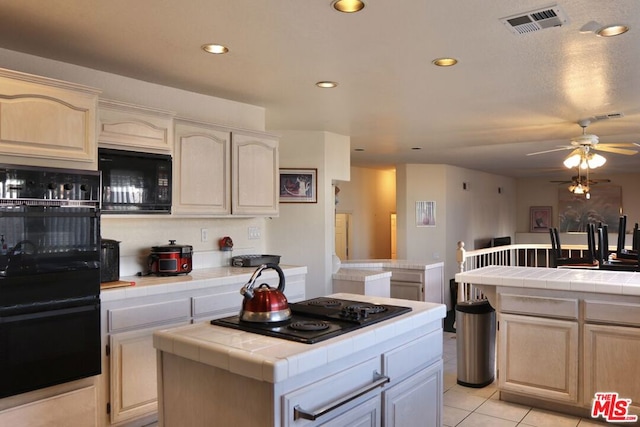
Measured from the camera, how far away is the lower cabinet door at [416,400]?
2.10m

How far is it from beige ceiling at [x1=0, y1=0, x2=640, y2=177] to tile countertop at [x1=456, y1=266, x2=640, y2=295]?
4.77 ft

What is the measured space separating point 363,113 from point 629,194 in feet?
32.7

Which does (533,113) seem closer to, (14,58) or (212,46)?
(212,46)

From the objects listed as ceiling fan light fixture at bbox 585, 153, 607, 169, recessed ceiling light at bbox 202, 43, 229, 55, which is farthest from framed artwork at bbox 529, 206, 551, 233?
recessed ceiling light at bbox 202, 43, 229, 55

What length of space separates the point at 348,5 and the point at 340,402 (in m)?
1.76

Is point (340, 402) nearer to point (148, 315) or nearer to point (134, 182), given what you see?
point (148, 315)

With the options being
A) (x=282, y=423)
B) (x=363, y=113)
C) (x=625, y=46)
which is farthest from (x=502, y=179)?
(x=282, y=423)

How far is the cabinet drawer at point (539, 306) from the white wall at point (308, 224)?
2.20m

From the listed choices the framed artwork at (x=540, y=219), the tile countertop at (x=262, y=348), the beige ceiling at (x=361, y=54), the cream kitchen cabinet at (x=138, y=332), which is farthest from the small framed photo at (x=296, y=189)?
the framed artwork at (x=540, y=219)

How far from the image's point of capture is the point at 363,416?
1.94m

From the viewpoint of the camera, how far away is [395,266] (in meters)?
6.70

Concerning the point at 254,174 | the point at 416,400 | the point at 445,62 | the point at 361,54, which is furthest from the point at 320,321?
A: the point at 254,174

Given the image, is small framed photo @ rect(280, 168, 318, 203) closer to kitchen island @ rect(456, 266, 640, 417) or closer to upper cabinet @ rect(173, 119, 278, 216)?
upper cabinet @ rect(173, 119, 278, 216)

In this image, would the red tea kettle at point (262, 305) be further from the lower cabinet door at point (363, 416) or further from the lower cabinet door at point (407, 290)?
the lower cabinet door at point (407, 290)
